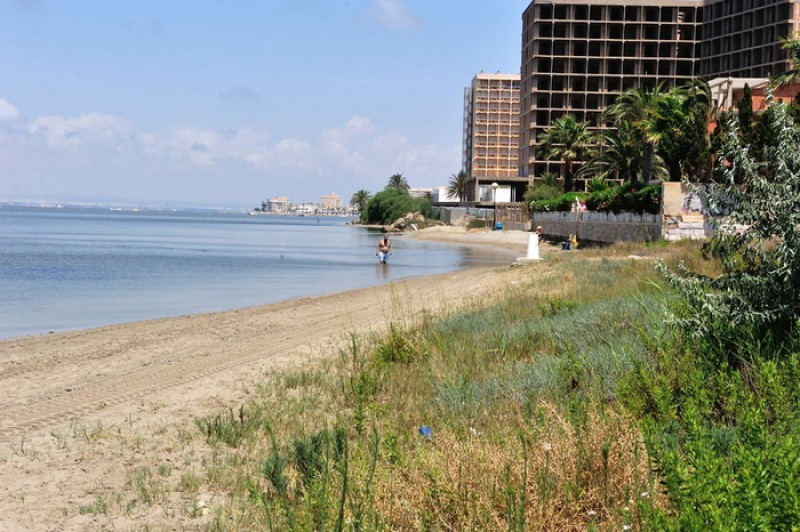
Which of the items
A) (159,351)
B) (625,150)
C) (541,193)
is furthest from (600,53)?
(159,351)

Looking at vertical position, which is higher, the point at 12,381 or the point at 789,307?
the point at 789,307

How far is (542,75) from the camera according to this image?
4473 inches

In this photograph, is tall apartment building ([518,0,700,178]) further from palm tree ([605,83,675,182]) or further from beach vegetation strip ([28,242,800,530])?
beach vegetation strip ([28,242,800,530])

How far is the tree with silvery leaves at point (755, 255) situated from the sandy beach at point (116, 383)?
15.2 ft

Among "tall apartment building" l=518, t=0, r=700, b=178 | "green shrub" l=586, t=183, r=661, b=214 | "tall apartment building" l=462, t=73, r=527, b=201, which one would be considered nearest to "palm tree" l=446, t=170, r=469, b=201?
"tall apartment building" l=462, t=73, r=527, b=201

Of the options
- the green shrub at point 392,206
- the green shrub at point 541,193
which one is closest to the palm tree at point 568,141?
the green shrub at point 541,193

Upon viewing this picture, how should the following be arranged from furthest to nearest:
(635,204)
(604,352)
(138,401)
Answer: (635,204), (138,401), (604,352)

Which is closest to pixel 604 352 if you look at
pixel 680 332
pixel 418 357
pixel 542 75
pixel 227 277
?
pixel 680 332

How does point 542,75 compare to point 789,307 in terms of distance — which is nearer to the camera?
point 789,307

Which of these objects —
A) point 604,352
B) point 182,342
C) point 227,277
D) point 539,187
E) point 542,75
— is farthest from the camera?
point 542,75

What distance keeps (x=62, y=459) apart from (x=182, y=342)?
29.9 feet

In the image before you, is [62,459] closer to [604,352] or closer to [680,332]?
[604,352]

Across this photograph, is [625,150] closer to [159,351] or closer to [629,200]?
[629,200]

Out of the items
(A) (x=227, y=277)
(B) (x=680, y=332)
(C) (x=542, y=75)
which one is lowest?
(A) (x=227, y=277)
